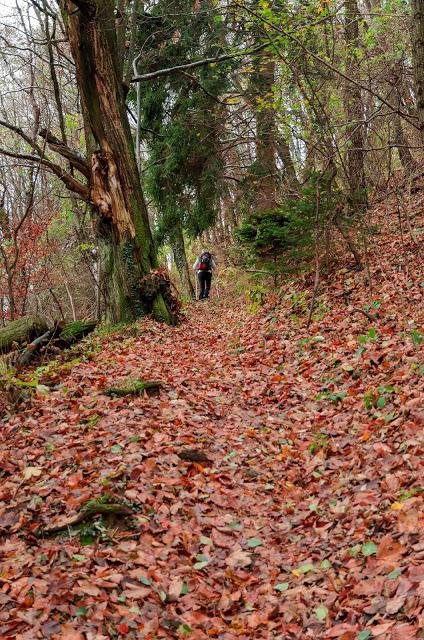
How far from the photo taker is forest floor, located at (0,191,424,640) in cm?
336

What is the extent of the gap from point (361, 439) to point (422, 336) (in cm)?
180

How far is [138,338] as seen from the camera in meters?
9.17

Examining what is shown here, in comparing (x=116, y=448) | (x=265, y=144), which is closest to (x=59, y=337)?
(x=116, y=448)

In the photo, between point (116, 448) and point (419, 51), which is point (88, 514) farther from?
point (419, 51)

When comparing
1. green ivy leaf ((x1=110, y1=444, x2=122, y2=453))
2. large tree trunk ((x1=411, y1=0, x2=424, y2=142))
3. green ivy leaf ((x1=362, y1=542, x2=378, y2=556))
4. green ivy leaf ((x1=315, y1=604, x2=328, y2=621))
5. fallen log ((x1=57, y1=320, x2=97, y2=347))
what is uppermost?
large tree trunk ((x1=411, y1=0, x2=424, y2=142))

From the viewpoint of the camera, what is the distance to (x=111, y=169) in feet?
32.3

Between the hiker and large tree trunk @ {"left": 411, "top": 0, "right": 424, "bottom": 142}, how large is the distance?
1093cm

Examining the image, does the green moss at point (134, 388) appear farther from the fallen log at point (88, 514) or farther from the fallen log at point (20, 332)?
the fallen log at point (88, 514)

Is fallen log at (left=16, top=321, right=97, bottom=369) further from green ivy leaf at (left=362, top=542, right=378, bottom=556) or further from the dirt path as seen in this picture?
green ivy leaf at (left=362, top=542, right=378, bottom=556)

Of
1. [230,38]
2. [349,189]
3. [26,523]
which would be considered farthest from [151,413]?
[230,38]

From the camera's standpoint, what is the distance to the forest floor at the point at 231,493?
3355mm

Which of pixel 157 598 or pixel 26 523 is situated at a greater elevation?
pixel 26 523

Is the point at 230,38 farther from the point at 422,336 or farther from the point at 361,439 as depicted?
the point at 361,439

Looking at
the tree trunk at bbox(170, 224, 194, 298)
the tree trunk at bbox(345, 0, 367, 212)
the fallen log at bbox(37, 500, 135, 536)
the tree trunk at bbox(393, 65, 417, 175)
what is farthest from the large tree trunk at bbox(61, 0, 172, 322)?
the tree trunk at bbox(170, 224, 194, 298)
